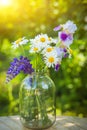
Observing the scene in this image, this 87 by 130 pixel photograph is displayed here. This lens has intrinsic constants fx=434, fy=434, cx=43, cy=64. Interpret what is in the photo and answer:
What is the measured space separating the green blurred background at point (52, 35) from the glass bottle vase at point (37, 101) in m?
1.32

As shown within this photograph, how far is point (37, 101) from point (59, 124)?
277 millimetres

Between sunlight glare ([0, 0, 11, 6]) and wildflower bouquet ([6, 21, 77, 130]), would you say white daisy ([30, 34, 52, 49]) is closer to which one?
wildflower bouquet ([6, 21, 77, 130])

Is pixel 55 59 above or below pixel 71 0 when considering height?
below

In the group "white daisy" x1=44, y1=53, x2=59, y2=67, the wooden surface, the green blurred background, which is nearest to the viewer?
"white daisy" x1=44, y1=53, x2=59, y2=67

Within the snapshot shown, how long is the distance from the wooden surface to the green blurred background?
1198 mm

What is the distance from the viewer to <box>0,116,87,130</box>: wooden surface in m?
2.30

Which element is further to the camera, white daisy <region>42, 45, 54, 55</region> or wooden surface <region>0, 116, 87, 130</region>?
wooden surface <region>0, 116, 87, 130</region>

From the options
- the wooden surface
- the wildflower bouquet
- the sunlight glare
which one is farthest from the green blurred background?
the wildflower bouquet

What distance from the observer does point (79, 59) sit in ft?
12.3

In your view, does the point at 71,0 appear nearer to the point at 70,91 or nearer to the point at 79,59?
the point at 79,59

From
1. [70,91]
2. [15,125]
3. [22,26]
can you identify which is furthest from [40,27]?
[15,125]

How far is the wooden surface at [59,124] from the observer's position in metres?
2.30

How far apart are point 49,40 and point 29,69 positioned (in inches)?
6.7

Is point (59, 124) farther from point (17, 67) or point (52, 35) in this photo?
point (52, 35)
